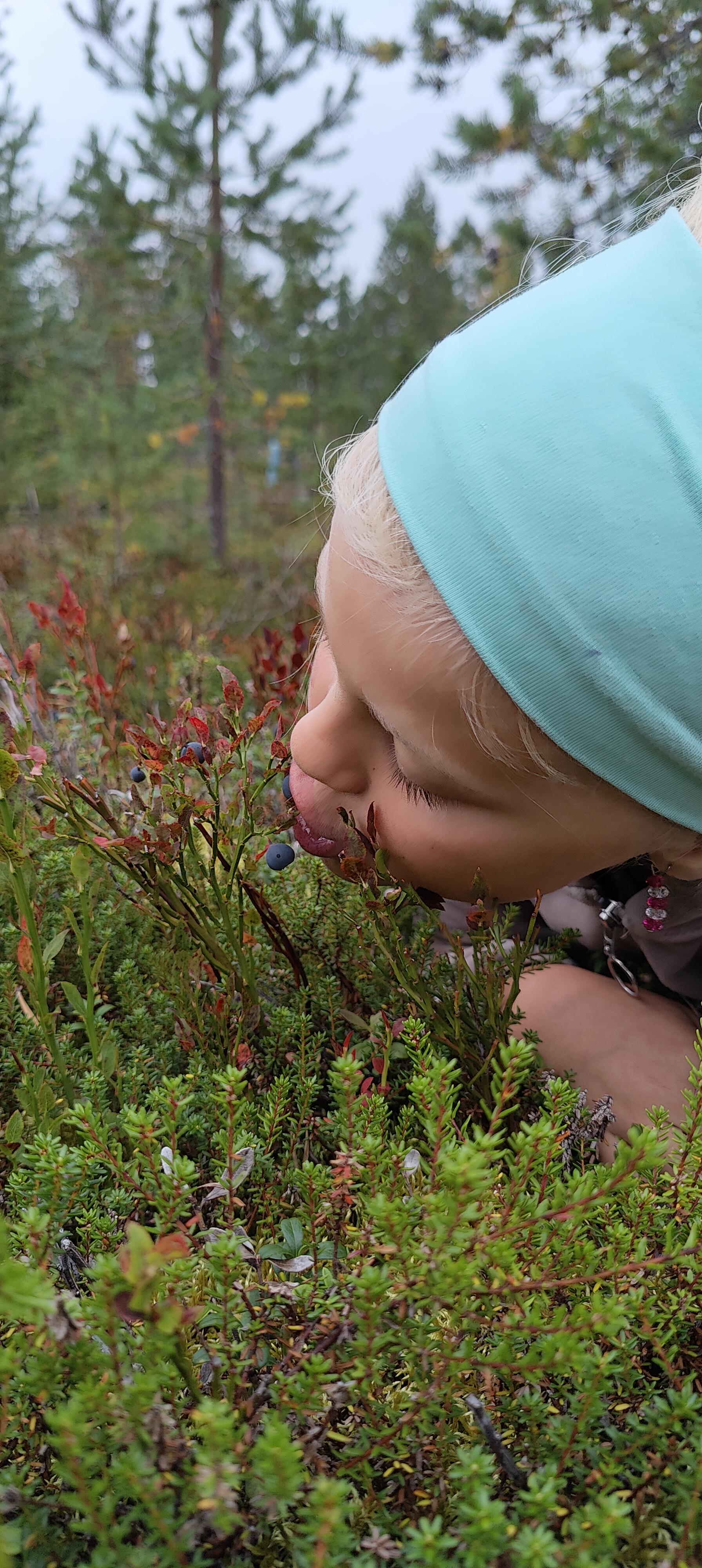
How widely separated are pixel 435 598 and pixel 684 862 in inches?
24.7

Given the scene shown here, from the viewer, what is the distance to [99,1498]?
71cm

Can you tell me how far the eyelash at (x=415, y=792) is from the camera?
1327 mm

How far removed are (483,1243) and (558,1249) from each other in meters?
0.12

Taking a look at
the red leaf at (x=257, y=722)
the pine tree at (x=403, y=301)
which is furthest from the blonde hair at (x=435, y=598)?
the pine tree at (x=403, y=301)

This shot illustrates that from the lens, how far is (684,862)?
1448mm

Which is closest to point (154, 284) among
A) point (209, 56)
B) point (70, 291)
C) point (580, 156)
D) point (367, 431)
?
point (209, 56)

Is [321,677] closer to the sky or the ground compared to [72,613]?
closer to the ground

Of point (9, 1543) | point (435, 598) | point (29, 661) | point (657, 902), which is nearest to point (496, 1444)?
point (9, 1543)

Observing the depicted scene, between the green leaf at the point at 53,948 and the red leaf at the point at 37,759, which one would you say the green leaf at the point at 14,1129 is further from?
the red leaf at the point at 37,759

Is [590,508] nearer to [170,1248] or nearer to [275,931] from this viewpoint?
[275,931]

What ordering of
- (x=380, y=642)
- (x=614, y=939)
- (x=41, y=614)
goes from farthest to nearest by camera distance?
(x=41, y=614)
(x=614, y=939)
(x=380, y=642)

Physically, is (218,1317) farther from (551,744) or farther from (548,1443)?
(551,744)

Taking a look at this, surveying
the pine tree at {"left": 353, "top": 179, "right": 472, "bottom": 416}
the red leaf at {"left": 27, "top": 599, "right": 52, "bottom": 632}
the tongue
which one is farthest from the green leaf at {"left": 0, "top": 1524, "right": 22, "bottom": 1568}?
the pine tree at {"left": 353, "top": 179, "right": 472, "bottom": 416}

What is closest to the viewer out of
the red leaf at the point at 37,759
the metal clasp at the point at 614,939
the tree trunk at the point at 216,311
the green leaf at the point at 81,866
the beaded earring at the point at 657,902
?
the green leaf at the point at 81,866
